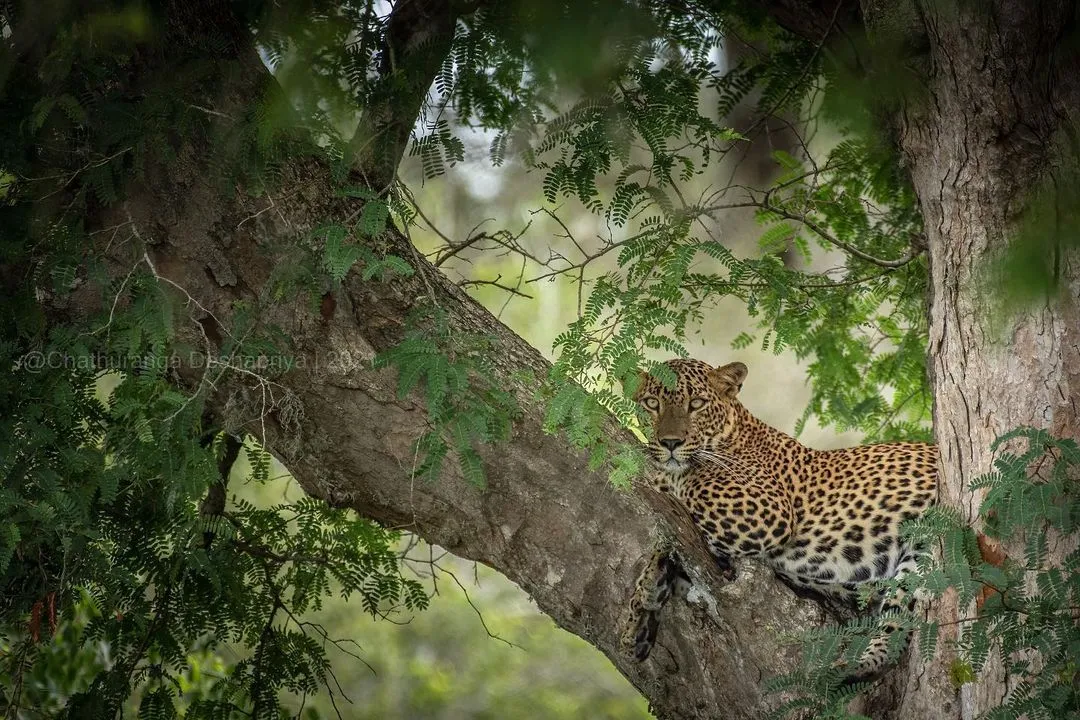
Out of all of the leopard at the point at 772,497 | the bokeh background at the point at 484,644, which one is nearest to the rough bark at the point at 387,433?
the leopard at the point at 772,497

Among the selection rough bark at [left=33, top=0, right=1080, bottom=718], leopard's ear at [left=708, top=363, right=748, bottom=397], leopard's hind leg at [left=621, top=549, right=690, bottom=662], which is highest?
leopard's ear at [left=708, top=363, right=748, bottom=397]

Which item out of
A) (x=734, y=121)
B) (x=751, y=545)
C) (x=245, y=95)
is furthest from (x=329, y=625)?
(x=245, y=95)

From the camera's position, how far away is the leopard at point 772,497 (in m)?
5.96

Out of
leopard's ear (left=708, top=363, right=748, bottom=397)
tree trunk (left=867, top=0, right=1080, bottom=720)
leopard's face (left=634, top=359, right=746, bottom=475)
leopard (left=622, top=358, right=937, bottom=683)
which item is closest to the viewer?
tree trunk (left=867, top=0, right=1080, bottom=720)

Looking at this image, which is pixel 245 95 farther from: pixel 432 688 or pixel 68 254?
pixel 432 688

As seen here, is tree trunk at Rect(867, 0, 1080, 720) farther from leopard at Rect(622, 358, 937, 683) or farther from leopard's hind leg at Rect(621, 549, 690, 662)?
leopard's hind leg at Rect(621, 549, 690, 662)

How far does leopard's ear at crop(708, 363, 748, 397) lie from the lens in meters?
7.43

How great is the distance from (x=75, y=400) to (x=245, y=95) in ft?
5.35

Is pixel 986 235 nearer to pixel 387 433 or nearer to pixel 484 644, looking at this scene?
pixel 387 433

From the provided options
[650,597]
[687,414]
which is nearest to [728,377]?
[687,414]

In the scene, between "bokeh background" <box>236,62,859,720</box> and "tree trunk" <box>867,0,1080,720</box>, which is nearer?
"tree trunk" <box>867,0,1080,720</box>

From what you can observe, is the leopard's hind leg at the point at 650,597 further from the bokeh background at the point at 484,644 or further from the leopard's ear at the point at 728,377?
the bokeh background at the point at 484,644

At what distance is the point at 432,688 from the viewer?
42.7 ft

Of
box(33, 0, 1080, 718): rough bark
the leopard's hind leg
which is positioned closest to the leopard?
the leopard's hind leg
